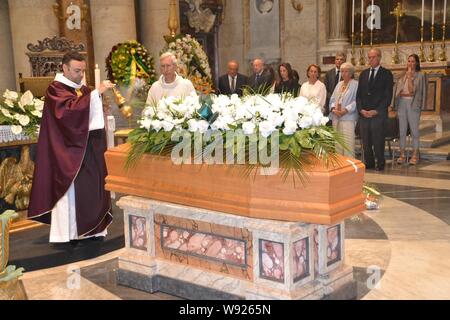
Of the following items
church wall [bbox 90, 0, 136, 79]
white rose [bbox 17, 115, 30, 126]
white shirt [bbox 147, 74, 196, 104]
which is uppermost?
church wall [bbox 90, 0, 136, 79]

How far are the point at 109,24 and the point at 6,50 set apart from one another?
7.44 ft

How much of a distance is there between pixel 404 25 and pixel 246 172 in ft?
33.9

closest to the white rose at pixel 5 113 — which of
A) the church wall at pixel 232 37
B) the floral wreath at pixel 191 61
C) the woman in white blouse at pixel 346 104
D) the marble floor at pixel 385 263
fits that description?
the marble floor at pixel 385 263

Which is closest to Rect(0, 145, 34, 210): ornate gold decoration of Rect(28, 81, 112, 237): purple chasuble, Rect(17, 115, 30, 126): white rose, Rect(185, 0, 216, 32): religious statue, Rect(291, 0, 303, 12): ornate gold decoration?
Rect(17, 115, 30, 126): white rose

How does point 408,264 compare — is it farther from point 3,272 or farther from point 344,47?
point 344,47

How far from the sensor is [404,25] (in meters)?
12.4

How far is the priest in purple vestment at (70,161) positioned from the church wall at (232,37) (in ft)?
30.6

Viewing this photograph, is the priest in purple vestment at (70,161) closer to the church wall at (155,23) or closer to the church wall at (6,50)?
the church wall at (155,23)

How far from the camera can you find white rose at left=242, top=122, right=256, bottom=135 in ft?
11.1

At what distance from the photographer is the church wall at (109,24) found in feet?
34.6

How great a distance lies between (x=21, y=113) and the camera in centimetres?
607

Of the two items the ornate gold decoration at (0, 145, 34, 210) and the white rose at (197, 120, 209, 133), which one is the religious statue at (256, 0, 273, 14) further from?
the white rose at (197, 120, 209, 133)

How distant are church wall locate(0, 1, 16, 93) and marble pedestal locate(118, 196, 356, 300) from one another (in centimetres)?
805

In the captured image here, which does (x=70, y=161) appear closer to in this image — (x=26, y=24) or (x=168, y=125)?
(x=168, y=125)
